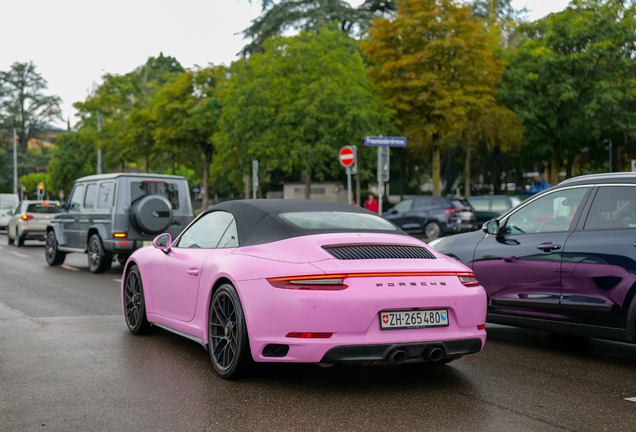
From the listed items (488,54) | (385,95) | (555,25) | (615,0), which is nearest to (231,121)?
(385,95)

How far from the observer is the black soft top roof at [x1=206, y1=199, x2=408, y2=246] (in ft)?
18.0

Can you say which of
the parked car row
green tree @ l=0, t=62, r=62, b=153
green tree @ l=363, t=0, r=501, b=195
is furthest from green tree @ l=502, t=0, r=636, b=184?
green tree @ l=0, t=62, r=62, b=153

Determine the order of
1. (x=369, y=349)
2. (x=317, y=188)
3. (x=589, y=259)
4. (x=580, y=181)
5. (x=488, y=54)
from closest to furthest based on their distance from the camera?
(x=369, y=349) → (x=589, y=259) → (x=580, y=181) → (x=488, y=54) → (x=317, y=188)

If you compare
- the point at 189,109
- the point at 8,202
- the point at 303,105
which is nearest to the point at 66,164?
the point at 189,109

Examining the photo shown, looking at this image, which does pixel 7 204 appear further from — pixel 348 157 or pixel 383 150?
pixel 383 150

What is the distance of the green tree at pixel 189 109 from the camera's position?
4278 cm

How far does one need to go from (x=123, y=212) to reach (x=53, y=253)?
11.6ft

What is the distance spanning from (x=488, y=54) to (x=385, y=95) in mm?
5074

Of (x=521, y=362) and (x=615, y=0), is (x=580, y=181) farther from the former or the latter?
(x=615, y=0)

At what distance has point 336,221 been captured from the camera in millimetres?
5836

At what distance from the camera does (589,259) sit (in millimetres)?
6254

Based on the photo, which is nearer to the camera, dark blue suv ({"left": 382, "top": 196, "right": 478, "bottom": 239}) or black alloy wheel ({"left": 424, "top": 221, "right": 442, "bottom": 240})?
dark blue suv ({"left": 382, "top": 196, "right": 478, "bottom": 239})

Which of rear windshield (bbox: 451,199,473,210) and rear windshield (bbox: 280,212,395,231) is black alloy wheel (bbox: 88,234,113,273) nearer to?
rear windshield (bbox: 280,212,395,231)

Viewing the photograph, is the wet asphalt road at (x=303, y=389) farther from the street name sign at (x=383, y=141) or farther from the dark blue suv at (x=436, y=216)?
the dark blue suv at (x=436, y=216)
